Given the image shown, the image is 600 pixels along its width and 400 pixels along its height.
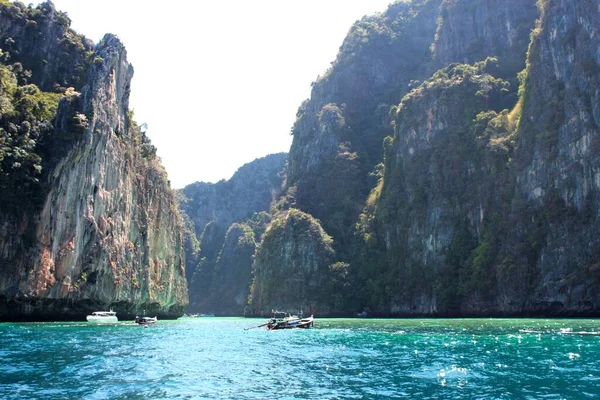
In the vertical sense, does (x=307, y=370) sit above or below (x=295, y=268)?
below

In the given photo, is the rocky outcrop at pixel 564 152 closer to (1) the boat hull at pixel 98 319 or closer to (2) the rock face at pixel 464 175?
(2) the rock face at pixel 464 175

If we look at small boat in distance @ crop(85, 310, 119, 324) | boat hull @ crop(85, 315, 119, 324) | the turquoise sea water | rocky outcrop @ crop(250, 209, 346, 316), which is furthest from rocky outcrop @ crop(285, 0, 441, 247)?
the turquoise sea water

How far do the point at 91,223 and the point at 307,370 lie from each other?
170 ft

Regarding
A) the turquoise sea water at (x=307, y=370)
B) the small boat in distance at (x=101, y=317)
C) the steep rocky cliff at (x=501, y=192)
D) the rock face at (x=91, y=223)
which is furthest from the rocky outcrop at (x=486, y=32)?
the turquoise sea water at (x=307, y=370)

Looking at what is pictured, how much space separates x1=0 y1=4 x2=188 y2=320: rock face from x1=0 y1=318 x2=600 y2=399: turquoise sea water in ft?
80.9

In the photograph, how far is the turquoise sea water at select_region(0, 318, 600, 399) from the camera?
20.7m

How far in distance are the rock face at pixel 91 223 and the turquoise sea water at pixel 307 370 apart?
24653mm

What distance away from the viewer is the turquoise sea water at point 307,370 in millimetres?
20656

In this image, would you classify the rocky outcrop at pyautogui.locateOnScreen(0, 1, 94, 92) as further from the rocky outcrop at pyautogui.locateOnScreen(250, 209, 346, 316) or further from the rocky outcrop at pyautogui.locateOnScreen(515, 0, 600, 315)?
the rocky outcrop at pyautogui.locateOnScreen(515, 0, 600, 315)

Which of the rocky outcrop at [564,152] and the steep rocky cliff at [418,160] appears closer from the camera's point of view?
the rocky outcrop at [564,152]

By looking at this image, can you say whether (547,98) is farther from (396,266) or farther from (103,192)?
(103,192)

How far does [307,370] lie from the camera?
2731 centimetres

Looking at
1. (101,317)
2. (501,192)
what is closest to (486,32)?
(501,192)

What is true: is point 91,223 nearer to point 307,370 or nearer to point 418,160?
point 307,370
